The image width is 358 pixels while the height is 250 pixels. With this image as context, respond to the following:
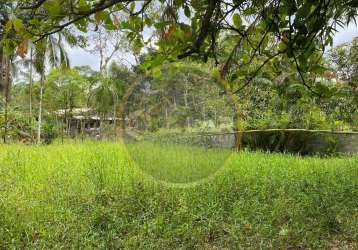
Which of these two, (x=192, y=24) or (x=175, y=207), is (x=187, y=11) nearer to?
(x=192, y=24)

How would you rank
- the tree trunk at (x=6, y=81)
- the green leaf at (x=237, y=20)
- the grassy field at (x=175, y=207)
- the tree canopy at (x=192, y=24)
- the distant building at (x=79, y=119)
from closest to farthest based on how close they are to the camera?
the tree canopy at (x=192, y=24) → the green leaf at (x=237, y=20) → the grassy field at (x=175, y=207) → the tree trunk at (x=6, y=81) → the distant building at (x=79, y=119)

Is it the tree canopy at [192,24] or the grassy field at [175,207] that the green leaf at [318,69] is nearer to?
the tree canopy at [192,24]

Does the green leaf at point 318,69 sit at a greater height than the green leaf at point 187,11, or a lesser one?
lesser

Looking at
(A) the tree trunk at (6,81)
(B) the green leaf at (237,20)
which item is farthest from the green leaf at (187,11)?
(A) the tree trunk at (6,81)

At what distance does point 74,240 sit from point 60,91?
43.3 ft

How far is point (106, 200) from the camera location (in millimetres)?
3135

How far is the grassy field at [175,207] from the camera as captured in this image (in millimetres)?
2562

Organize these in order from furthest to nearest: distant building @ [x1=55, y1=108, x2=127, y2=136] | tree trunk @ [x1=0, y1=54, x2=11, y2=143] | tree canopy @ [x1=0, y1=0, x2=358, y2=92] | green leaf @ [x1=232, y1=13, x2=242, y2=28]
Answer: distant building @ [x1=55, y1=108, x2=127, y2=136], tree trunk @ [x1=0, y1=54, x2=11, y2=143], green leaf @ [x1=232, y1=13, x2=242, y2=28], tree canopy @ [x1=0, y1=0, x2=358, y2=92]

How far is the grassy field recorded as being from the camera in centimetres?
256

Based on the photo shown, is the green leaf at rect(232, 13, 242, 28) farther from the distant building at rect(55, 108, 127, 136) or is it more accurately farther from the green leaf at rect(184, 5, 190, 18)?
the distant building at rect(55, 108, 127, 136)

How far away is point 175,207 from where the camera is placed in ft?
9.91

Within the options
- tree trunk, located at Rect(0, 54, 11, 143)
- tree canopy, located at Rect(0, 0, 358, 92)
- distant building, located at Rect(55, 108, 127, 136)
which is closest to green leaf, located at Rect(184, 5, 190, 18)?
tree canopy, located at Rect(0, 0, 358, 92)

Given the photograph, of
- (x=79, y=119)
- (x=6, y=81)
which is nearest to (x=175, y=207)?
(x=6, y=81)

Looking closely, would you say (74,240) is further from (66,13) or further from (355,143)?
(355,143)
